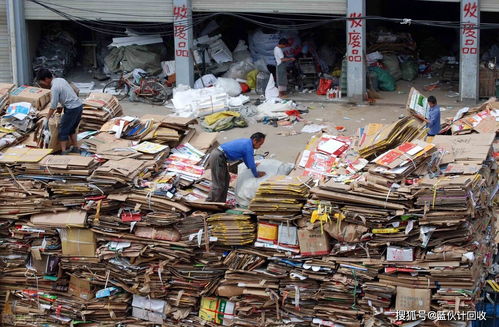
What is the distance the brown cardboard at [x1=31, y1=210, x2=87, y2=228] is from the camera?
11906mm

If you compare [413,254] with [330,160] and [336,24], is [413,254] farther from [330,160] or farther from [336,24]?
[336,24]

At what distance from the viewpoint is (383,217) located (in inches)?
418

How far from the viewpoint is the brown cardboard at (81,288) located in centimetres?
1234

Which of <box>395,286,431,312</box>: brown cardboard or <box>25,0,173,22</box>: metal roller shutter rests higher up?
<box>25,0,173,22</box>: metal roller shutter

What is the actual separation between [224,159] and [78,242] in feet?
7.65

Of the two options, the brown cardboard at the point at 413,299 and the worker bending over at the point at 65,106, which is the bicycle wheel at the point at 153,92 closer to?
the worker bending over at the point at 65,106

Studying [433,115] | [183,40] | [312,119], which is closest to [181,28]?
[183,40]

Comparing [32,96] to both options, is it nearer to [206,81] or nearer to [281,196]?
[281,196]

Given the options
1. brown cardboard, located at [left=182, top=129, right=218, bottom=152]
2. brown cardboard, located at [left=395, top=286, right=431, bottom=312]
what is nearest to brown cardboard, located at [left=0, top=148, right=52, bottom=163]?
brown cardboard, located at [left=182, top=129, right=218, bottom=152]

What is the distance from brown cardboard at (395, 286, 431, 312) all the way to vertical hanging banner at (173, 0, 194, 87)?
11.4 metres

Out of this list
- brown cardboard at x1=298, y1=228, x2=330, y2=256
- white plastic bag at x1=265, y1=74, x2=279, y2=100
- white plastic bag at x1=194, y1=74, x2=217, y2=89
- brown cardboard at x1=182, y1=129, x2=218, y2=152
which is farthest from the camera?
white plastic bag at x1=194, y1=74, x2=217, y2=89

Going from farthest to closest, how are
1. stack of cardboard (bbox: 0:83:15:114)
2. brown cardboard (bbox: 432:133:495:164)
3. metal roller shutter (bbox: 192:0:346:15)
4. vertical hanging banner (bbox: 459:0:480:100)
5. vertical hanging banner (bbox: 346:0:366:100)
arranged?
metal roller shutter (bbox: 192:0:346:15), vertical hanging banner (bbox: 346:0:366:100), vertical hanging banner (bbox: 459:0:480:100), stack of cardboard (bbox: 0:83:15:114), brown cardboard (bbox: 432:133:495:164)

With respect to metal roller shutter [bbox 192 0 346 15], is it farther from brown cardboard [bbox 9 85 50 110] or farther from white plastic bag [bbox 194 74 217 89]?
brown cardboard [bbox 9 85 50 110]

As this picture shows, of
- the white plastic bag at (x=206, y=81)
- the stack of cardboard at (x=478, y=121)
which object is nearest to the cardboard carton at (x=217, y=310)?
the stack of cardboard at (x=478, y=121)
